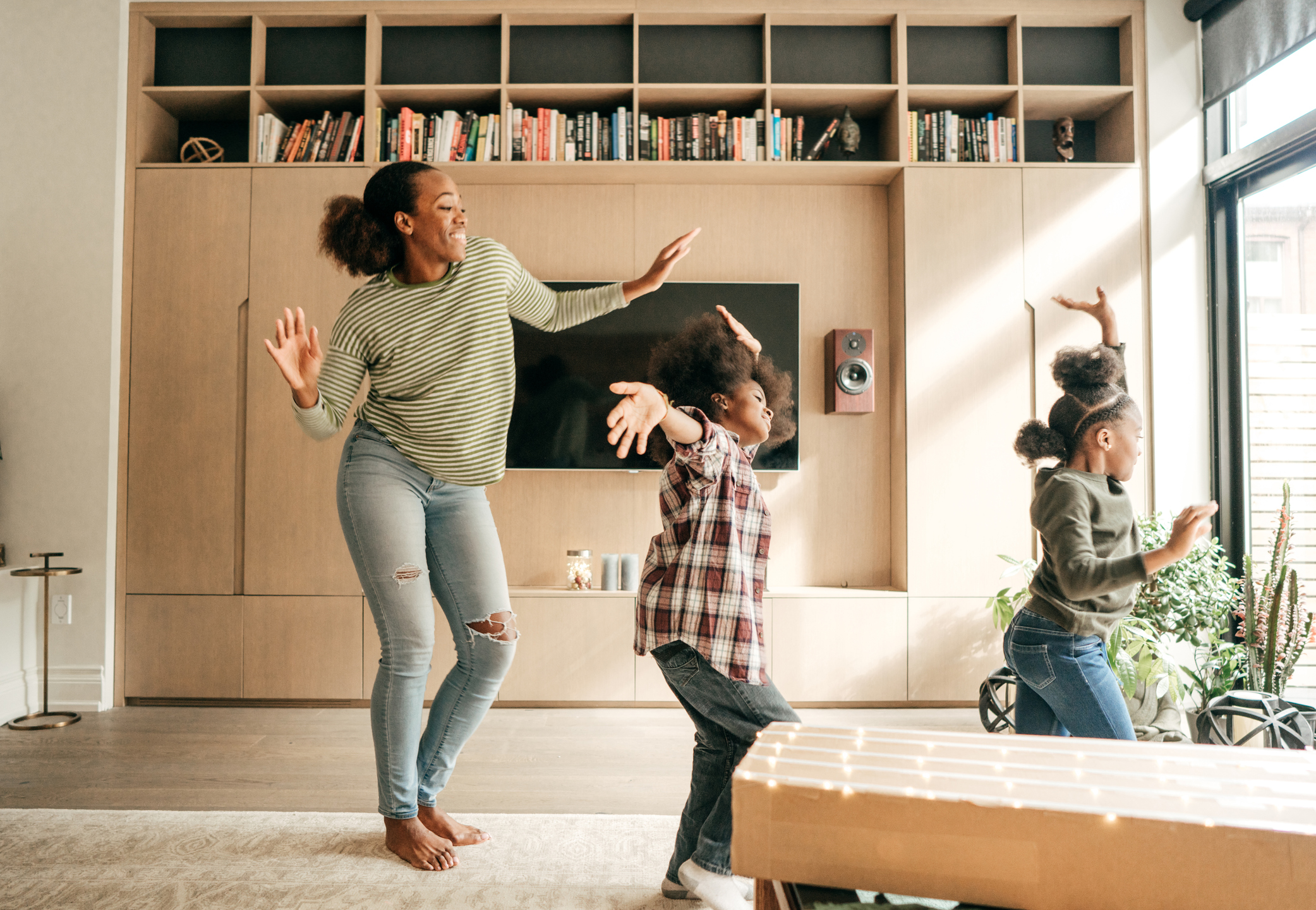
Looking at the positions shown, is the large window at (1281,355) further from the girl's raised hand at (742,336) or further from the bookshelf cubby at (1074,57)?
the girl's raised hand at (742,336)

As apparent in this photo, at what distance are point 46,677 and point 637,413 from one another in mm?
2802

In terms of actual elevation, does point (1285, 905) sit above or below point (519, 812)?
above

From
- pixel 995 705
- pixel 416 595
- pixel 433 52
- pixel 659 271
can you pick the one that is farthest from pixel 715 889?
pixel 433 52

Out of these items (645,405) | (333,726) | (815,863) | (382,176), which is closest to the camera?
(815,863)

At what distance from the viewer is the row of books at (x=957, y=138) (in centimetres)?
317

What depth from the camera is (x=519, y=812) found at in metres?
1.97

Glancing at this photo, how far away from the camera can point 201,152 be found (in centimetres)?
325

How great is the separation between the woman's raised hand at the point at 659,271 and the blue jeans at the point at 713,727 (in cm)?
82

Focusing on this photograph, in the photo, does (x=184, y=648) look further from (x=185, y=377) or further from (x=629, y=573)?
(x=629, y=573)

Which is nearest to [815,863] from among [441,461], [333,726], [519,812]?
[441,461]

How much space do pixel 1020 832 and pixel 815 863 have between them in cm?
20

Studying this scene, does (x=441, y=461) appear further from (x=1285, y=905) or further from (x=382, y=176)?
(x=1285, y=905)

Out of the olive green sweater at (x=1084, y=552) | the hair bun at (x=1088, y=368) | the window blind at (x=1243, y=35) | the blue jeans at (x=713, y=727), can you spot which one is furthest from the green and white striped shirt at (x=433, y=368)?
the window blind at (x=1243, y=35)

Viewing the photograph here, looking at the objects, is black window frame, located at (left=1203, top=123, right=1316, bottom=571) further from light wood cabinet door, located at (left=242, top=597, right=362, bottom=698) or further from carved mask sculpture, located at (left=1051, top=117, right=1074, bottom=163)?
light wood cabinet door, located at (left=242, top=597, right=362, bottom=698)
